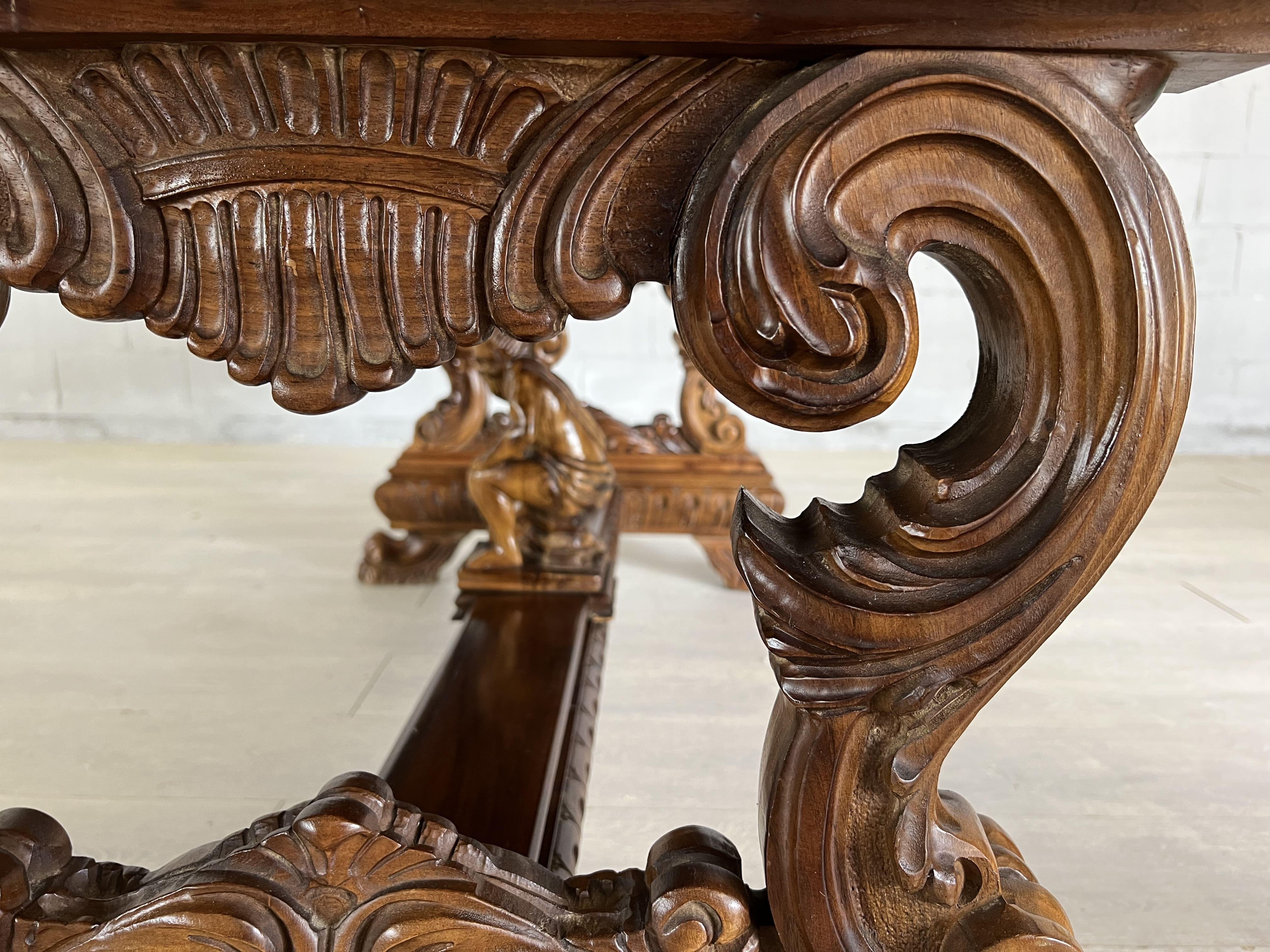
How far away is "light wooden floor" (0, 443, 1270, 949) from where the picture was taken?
927mm

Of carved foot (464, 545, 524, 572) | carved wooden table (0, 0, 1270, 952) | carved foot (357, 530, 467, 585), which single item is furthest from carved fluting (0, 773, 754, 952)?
carved foot (357, 530, 467, 585)

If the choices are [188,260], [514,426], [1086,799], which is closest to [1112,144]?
[188,260]

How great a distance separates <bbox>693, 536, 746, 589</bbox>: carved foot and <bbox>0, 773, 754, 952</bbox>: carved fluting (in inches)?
47.5

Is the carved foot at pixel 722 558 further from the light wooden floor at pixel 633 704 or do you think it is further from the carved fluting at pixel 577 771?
the carved fluting at pixel 577 771

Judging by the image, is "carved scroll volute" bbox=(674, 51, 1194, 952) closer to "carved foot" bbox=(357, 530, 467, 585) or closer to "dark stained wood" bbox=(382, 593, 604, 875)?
"dark stained wood" bbox=(382, 593, 604, 875)

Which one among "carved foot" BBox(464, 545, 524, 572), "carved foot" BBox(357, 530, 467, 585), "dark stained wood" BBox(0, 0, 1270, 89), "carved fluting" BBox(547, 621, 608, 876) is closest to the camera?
"dark stained wood" BBox(0, 0, 1270, 89)

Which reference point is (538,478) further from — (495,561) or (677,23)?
(677,23)

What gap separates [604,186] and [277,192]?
0.14 meters

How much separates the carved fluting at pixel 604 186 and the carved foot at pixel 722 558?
4.24 feet

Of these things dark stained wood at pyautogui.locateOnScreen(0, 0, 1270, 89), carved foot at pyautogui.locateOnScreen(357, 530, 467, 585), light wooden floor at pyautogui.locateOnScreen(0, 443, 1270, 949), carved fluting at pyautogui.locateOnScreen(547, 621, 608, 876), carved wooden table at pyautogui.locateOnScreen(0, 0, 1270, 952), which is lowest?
light wooden floor at pyautogui.locateOnScreen(0, 443, 1270, 949)

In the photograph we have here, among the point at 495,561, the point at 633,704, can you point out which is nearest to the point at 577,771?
the point at 633,704

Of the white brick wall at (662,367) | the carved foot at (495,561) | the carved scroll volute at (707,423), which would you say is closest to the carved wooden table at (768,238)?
the carved foot at (495,561)

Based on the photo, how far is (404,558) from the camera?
1.70 meters

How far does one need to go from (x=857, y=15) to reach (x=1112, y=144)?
0.12 meters
